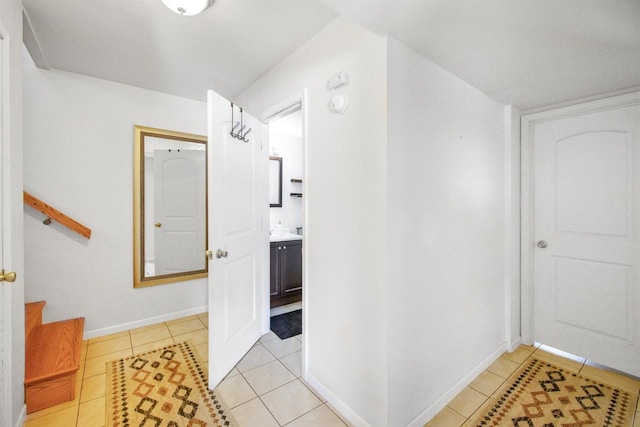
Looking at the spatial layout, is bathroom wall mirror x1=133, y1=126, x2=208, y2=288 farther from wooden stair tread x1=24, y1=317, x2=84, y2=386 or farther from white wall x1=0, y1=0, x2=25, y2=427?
→ white wall x1=0, y1=0, x2=25, y2=427

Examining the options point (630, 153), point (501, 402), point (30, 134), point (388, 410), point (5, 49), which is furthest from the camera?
point (30, 134)

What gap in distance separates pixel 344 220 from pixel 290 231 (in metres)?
2.64

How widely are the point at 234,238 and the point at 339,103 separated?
1.23 meters

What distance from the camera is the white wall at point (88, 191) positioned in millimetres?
2359

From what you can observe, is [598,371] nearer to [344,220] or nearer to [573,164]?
[573,164]

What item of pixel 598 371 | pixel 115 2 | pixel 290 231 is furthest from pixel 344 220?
pixel 290 231

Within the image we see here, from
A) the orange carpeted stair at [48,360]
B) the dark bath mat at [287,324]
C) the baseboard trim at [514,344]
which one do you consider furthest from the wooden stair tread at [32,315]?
the baseboard trim at [514,344]

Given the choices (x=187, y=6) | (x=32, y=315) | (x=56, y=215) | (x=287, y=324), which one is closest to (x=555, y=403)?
(x=287, y=324)

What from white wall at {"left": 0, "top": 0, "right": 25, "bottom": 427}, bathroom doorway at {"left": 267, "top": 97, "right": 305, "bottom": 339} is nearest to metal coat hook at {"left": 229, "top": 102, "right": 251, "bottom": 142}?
bathroom doorway at {"left": 267, "top": 97, "right": 305, "bottom": 339}

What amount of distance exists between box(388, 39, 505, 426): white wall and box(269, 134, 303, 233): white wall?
263cm

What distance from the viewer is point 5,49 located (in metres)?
1.32

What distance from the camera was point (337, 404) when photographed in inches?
67.2

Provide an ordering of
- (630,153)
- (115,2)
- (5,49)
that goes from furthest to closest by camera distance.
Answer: (630,153) → (115,2) → (5,49)

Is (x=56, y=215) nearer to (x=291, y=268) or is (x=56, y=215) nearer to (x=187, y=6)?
(x=187, y=6)
